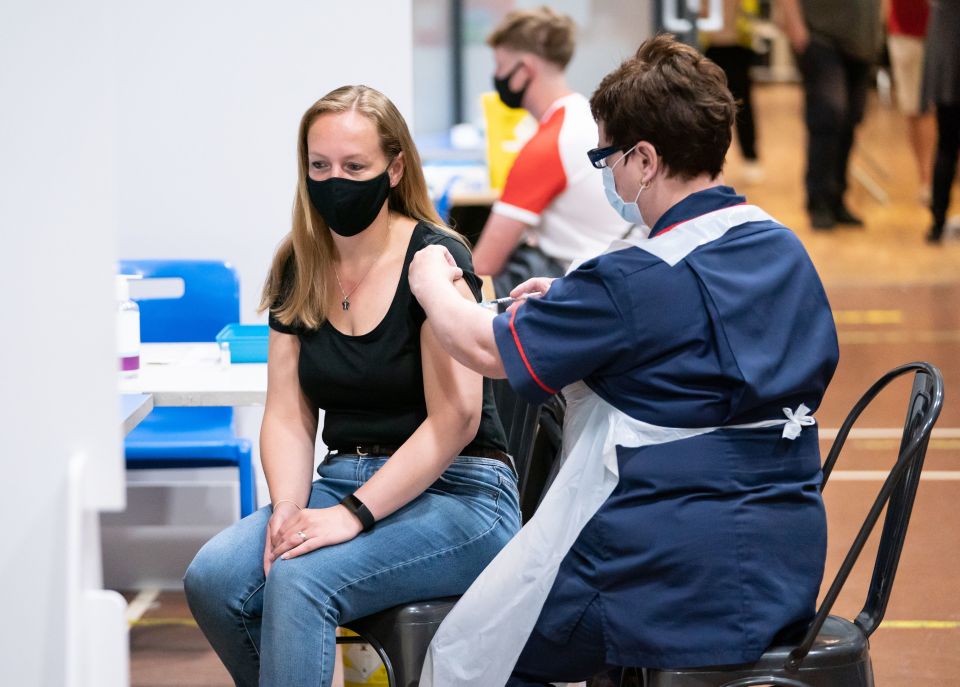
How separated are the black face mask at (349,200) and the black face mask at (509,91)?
7.29ft

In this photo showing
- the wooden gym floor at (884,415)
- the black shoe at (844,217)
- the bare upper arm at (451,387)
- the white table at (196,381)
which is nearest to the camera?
the bare upper arm at (451,387)

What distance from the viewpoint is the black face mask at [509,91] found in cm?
428

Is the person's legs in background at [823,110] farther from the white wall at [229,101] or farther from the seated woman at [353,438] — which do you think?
the seated woman at [353,438]

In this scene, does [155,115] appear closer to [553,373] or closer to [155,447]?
[155,447]

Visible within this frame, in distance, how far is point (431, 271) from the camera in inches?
76.2

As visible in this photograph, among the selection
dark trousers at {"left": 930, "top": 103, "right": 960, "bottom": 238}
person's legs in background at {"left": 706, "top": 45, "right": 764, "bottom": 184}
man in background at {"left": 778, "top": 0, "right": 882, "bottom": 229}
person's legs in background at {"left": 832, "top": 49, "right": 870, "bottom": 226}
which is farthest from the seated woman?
person's legs in background at {"left": 706, "top": 45, "right": 764, "bottom": 184}

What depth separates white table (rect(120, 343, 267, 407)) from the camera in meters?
2.43

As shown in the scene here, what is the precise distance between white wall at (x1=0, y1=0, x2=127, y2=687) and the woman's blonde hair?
2.60 feet

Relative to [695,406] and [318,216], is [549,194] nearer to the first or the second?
[318,216]

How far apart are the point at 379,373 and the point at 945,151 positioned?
6.51 meters

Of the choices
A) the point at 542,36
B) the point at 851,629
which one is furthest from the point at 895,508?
the point at 542,36

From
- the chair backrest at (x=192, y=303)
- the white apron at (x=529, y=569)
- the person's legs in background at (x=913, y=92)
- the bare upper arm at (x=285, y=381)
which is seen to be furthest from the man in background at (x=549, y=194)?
the person's legs in background at (x=913, y=92)

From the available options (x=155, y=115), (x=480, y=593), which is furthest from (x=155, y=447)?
(x=480, y=593)

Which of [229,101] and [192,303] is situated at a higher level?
[229,101]
